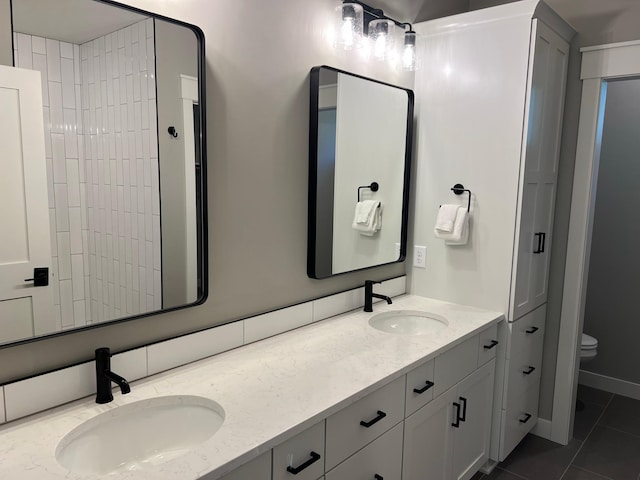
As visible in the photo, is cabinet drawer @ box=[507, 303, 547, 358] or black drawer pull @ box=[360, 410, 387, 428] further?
cabinet drawer @ box=[507, 303, 547, 358]

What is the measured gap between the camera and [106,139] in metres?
1.37

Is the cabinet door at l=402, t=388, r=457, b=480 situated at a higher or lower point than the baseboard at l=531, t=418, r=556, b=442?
higher

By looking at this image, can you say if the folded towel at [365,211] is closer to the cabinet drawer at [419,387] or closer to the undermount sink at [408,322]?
the undermount sink at [408,322]

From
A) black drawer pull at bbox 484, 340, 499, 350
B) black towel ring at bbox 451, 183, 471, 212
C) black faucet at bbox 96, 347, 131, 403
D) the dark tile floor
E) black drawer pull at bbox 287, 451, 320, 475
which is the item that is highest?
black towel ring at bbox 451, 183, 471, 212

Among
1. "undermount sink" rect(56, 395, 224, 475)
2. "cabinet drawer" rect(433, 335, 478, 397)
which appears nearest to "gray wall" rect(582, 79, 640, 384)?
"cabinet drawer" rect(433, 335, 478, 397)

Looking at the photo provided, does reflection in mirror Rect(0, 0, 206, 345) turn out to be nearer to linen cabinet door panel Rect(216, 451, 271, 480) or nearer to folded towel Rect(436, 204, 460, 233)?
linen cabinet door panel Rect(216, 451, 271, 480)

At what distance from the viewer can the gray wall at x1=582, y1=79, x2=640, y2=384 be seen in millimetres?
3270

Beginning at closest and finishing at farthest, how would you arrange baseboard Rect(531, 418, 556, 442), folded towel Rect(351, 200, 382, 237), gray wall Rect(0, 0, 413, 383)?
gray wall Rect(0, 0, 413, 383), folded towel Rect(351, 200, 382, 237), baseboard Rect(531, 418, 556, 442)

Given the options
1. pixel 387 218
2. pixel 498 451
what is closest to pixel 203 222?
pixel 387 218

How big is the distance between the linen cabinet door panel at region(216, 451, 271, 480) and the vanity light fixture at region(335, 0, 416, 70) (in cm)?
161

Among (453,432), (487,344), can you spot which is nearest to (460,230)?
(487,344)

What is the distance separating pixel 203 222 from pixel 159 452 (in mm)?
709

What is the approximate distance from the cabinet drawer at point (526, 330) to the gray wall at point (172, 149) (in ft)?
5.22

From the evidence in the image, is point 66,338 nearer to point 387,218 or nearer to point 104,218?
point 104,218
